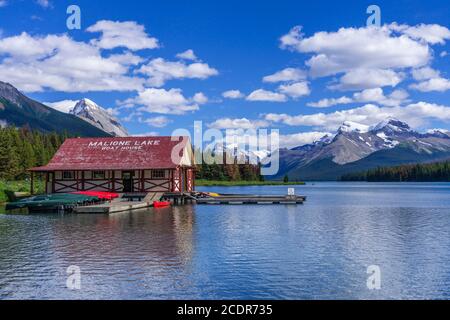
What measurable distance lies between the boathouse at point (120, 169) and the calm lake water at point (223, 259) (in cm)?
2302

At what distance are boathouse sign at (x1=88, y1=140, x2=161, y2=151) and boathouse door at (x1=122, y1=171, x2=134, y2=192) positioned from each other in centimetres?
437

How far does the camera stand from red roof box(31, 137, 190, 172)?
203ft

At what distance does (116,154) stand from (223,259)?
44992 millimetres

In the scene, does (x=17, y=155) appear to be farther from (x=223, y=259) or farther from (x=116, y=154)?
(x=223, y=259)

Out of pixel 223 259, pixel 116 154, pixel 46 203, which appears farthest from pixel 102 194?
pixel 223 259

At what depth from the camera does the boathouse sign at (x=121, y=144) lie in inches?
2598

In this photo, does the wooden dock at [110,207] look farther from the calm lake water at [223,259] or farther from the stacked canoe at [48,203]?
the calm lake water at [223,259]

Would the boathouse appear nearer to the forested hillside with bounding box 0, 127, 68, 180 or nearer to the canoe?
the canoe

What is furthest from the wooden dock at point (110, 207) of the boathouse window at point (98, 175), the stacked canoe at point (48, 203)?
the boathouse window at point (98, 175)

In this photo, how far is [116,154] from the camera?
64875mm

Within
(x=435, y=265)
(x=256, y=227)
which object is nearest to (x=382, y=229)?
(x=256, y=227)

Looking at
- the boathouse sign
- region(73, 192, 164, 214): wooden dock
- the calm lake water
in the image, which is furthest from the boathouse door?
the calm lake water

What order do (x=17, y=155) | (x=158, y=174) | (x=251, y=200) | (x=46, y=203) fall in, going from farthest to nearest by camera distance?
(x=17, y=155)
(x=158, y=174)
(x=251, y=200)
(x=46, y=203)

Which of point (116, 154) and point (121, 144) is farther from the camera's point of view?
point (121, 144)
